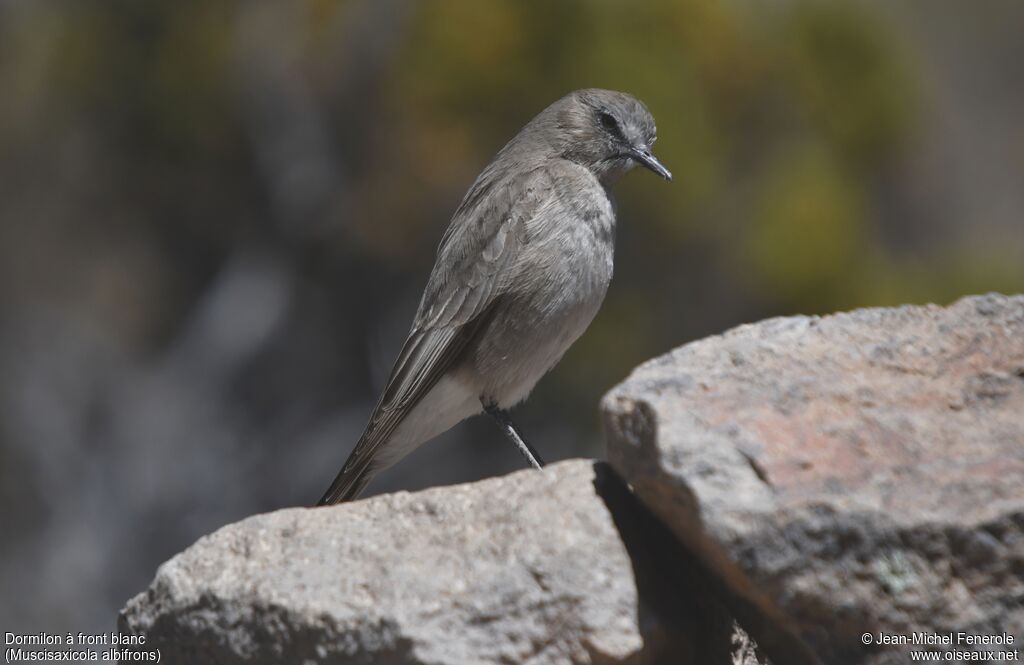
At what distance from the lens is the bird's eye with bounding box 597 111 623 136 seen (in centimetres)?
537

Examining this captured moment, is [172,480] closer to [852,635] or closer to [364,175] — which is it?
[364,175]

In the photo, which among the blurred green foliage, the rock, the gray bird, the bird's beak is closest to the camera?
the rock

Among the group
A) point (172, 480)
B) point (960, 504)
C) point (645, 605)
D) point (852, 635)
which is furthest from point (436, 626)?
point (172, 480)

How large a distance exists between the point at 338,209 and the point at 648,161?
5.04 m

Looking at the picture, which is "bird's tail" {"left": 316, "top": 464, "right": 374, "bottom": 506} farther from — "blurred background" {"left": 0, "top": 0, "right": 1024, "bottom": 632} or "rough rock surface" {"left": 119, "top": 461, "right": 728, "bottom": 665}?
"blurred background" {"left": 0, "top": 0, "right": 1024, "bottom": 632}

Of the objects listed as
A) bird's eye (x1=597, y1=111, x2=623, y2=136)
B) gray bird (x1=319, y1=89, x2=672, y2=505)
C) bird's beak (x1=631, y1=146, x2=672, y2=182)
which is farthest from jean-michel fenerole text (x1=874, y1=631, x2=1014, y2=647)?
bird's eye (x1=597, y1=111, x2=623, y2=136)

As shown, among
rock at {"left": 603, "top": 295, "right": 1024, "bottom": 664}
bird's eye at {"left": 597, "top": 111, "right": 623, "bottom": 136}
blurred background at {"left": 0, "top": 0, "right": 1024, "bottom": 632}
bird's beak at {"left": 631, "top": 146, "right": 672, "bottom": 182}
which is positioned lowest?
blurred background at {"left": 0, "top": 0, "right": 1024, "bottom": 632}

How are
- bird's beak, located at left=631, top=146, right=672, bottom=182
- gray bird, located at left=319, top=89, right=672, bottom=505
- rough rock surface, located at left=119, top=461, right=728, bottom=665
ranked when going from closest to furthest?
rough rock surface, located at left=119, top=461, right=728, bottom=665 → gray bird, located at left=319, top=89, right=672, bottom=505 → bird's beak, located at left=631, top=146, right=672, bottom=182

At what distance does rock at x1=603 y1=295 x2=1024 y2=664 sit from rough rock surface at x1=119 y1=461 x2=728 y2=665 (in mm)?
219

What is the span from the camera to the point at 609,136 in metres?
5.37

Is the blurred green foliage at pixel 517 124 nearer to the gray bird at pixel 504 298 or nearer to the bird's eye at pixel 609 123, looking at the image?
the bird's eye at pixel 609 123

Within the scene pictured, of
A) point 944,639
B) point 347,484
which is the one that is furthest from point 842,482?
point 347,484

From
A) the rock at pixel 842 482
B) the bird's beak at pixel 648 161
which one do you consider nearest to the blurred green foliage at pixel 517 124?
the bird's beak at pixel 648 161

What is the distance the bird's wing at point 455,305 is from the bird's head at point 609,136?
0.30 metres
